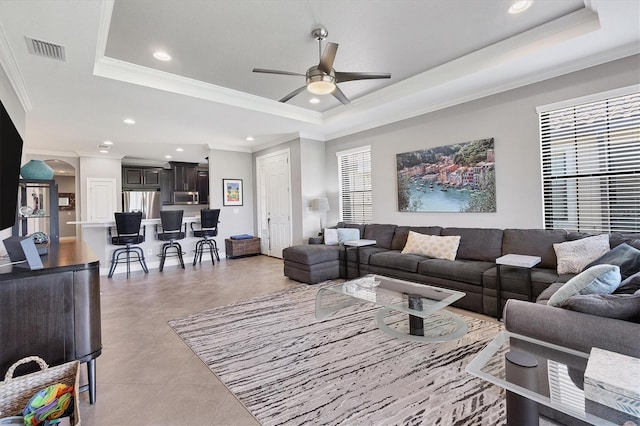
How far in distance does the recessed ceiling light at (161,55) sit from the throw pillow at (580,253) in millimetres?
4612

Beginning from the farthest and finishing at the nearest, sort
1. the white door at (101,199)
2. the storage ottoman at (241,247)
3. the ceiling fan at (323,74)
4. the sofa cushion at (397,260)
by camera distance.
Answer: the white door at (101,199), the storage ottoman at (241,247), the sofa cushion at (397,260), the ceiling fan at (323,74)

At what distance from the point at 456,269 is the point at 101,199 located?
27.6ft

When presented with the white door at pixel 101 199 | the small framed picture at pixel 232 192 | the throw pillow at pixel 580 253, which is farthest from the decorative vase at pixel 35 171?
the throw pillow at pixel 580 253

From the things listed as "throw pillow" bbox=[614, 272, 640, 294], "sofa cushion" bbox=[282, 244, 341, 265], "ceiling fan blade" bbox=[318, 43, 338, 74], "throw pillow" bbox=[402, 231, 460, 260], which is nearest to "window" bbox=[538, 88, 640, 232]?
"throw pillow" bbox=[402, 231, 460, 260]

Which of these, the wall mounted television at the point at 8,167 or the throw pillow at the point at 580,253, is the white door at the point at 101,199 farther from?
the throw pillow at the point at 580,253

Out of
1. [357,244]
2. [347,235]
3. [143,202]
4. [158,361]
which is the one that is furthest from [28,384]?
[143,202]

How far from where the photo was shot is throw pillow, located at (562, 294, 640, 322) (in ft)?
4.99

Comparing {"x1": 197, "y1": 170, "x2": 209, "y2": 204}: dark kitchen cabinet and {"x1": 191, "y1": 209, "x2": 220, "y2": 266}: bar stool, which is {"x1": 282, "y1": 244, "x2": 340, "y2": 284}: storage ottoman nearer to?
{"x1": 191, "y1": 209, "x2": 220, "y2": 266}: bar stool

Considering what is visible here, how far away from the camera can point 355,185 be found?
591 centimetres

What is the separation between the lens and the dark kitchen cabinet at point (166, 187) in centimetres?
886

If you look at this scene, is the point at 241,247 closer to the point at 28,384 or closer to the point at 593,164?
the point at 28,384

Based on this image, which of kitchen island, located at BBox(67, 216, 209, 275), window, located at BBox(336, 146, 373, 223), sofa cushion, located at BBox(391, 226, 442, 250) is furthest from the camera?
window, located at BBox(336, 146, 373, 223)

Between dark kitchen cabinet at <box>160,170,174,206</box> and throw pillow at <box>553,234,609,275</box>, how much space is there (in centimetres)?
914

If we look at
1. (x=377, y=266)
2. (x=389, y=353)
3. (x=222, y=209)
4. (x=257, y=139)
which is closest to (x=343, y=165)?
(x=257, y=139)
